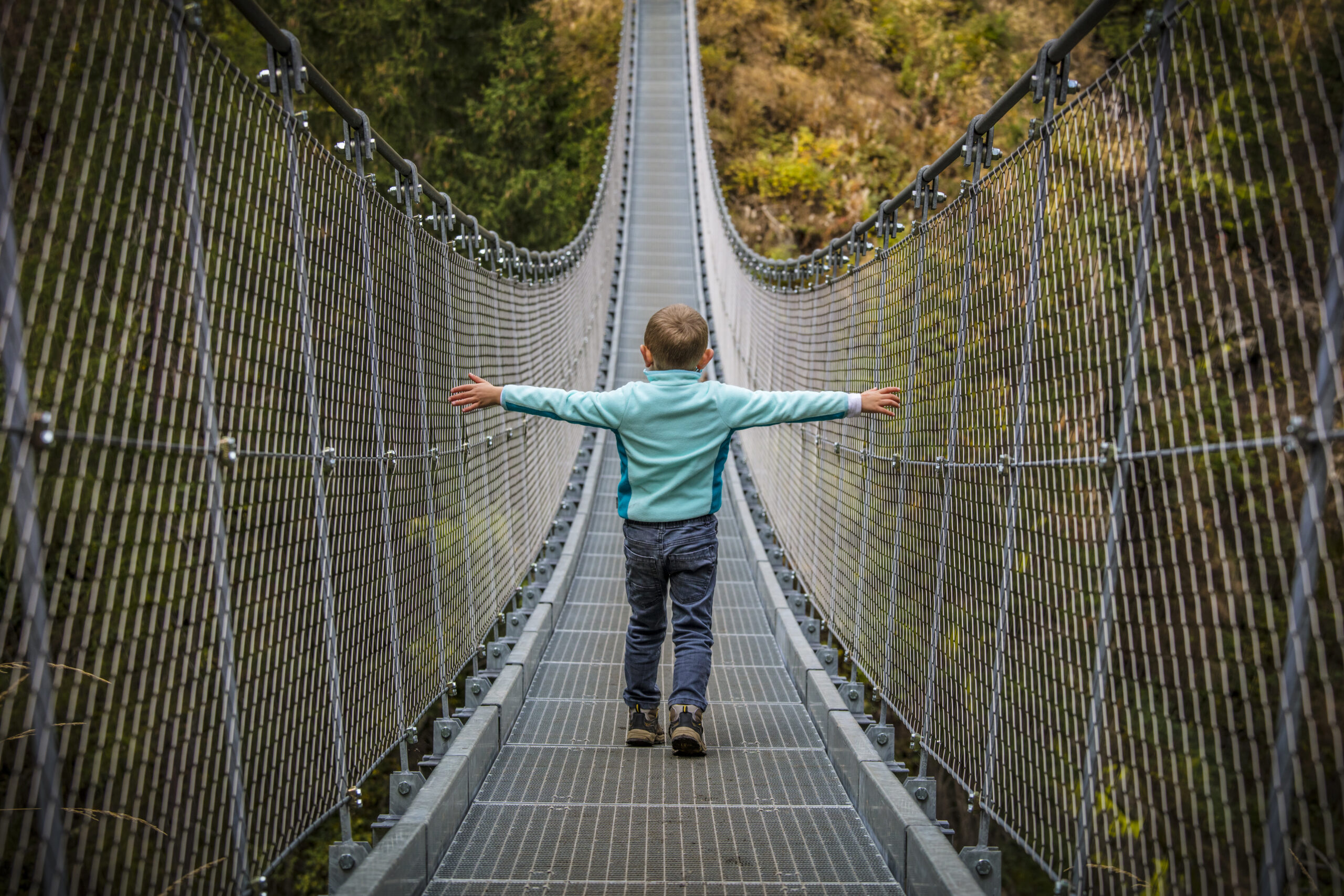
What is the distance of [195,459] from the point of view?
1.80 m

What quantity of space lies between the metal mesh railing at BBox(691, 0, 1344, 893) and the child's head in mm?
653

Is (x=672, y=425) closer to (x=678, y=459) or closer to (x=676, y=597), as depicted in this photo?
(x=678, y=459)

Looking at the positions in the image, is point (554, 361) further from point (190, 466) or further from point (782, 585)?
point (190, 466)

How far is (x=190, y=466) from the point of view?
A: 5.76 ft

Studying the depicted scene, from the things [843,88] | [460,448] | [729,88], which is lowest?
[460,448]

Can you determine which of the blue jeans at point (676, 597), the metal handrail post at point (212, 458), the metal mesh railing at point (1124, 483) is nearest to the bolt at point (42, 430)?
the metal handrail post at point (212, 458)

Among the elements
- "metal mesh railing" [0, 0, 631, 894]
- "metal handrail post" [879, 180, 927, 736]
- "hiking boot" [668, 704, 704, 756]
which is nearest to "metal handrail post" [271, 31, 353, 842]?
"metal mesh railing" [0, 0, 631, 894]

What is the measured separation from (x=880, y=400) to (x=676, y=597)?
32.0 inches

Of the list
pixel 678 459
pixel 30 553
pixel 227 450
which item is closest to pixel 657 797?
pixel 678 459

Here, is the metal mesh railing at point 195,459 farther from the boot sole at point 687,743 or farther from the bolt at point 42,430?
the boot sole at point 687,743

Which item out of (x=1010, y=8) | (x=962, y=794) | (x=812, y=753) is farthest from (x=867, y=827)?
(x=1010, y=8)

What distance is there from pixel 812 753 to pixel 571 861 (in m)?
1.09

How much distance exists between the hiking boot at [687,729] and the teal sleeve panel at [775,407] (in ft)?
2.65

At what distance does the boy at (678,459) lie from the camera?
317cm
